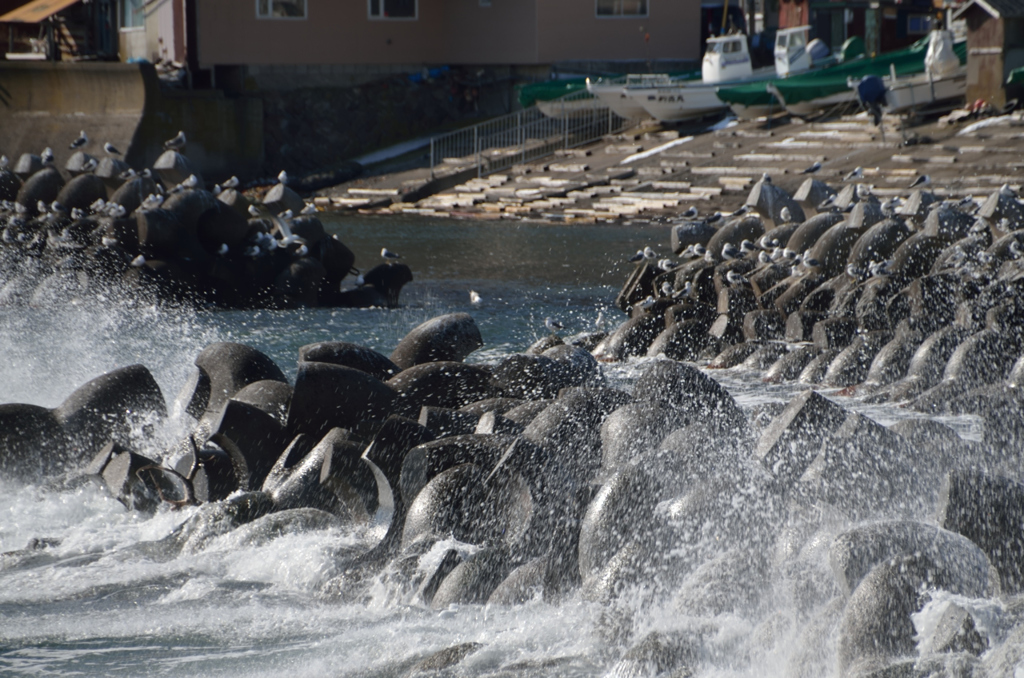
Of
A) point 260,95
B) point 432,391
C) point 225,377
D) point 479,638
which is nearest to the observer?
point 479,638

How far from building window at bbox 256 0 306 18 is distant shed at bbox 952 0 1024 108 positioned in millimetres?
18841

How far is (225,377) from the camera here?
348 inches

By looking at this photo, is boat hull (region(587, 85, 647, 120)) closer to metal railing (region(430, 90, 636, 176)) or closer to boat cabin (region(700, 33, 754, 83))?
metal railing (region(430, 90, 636, 176))

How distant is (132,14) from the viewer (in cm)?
3544

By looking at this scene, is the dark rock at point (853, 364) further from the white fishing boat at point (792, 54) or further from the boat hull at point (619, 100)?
the white fishing boat at point (792, 54)

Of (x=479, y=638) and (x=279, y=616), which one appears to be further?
(x=279, y=616)

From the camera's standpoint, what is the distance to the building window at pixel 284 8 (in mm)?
34562

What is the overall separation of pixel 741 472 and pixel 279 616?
2.48 m

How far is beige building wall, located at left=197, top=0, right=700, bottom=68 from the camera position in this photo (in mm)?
34062

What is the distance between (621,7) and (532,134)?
6.52 metres

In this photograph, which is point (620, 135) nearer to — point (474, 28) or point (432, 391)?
point (474, 28)

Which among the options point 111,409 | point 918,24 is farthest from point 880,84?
point 111,409

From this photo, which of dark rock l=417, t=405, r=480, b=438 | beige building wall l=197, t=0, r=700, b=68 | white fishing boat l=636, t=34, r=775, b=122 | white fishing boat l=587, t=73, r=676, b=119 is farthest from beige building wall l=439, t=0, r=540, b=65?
dark rock l=417, t=405, r=480, b=438

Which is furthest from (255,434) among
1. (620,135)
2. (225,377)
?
(620,135)
